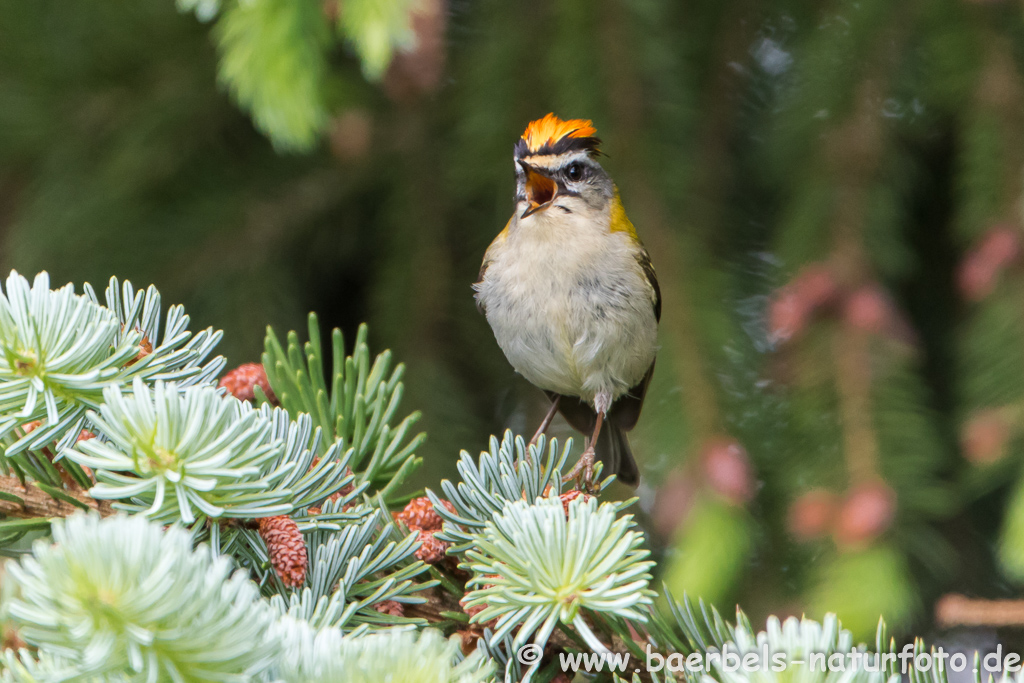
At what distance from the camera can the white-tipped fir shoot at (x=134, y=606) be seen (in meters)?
0.57

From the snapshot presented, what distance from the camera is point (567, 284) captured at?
6.90 ft

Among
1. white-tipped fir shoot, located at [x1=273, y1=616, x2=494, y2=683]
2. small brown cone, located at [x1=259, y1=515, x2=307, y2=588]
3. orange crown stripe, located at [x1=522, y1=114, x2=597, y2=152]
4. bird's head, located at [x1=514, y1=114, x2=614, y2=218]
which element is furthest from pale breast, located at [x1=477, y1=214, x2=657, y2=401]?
white-tipped fir shoot, located at [x1=273, y1=616, x2=494, y2=683]

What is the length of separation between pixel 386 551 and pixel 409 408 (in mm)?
1154

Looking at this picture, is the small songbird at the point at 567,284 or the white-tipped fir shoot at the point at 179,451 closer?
the white-tipped fir shoot at the point at 179,451

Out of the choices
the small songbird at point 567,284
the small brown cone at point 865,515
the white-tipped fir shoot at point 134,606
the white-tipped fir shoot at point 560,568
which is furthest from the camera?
the small songbird at point 567,284

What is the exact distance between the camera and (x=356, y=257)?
253 cm

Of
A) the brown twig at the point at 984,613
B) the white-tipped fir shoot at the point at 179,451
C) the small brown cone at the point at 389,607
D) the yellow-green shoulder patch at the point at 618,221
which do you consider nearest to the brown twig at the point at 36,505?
the white-tipped fir shoot at the point at 179,451

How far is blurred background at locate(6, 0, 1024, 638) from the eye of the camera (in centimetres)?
169

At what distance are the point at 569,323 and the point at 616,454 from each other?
573mm

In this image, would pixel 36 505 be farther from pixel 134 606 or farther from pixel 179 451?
pixel 134 606

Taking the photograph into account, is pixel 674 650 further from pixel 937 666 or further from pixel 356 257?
pixel 356 257

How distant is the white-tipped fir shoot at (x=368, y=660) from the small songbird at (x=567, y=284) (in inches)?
52.6

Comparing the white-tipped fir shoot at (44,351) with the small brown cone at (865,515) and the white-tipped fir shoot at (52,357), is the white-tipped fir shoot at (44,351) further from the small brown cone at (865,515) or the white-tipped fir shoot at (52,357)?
the small brown cone at (865,515)

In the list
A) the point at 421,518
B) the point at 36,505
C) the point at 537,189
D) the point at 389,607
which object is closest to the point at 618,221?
the point at 537,189
